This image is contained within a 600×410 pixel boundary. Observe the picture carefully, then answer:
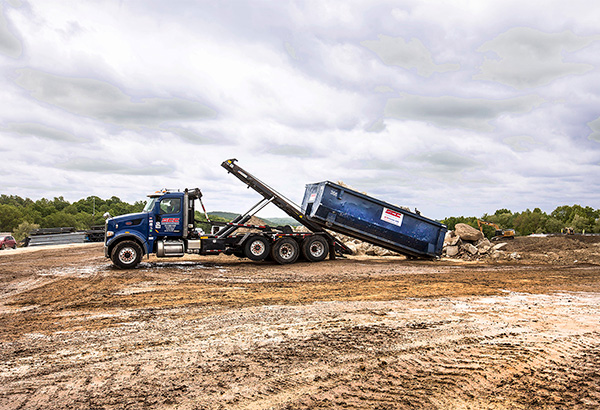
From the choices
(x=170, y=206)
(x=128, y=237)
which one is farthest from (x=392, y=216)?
(x=128, y=237)

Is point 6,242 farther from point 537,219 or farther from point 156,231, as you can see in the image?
point 537,219

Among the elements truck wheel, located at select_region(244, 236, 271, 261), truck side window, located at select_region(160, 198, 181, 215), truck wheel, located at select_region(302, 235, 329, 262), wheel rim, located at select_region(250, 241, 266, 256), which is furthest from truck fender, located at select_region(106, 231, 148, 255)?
truck wheel, located at select_region(302, 235, 329, 262)

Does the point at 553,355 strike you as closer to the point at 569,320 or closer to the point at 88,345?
the point at 569,320

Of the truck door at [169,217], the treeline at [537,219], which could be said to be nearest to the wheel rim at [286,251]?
the truck door at [169,217]

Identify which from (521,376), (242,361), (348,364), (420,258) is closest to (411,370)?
(348,364)

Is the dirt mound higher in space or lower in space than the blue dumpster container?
lower

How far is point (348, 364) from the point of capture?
4727 mm

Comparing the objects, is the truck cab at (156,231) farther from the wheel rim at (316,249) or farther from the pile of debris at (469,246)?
the pile of debris at (469,246)

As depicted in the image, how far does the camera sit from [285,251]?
54.0 feet

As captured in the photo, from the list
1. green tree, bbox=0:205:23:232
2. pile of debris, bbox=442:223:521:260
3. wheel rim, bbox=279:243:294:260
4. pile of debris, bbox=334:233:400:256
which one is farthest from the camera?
green tree, bbox=0:205:23:232

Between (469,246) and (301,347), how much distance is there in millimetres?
17898

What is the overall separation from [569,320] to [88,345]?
24.6 feet

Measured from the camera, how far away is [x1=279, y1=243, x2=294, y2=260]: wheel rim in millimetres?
16344

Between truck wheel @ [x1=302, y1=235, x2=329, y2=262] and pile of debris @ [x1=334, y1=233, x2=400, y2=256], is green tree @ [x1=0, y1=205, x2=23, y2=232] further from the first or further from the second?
truck wheel @ [x1=302, y1=235, x2=329, y2=262]
